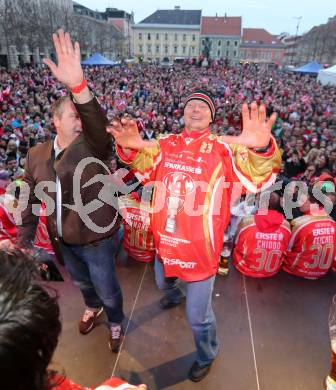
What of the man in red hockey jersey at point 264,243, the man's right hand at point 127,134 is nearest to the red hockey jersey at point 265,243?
the man in red hockey jersey at point 264,243

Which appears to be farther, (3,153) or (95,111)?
(3,153)

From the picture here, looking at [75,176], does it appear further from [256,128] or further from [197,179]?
[256,128]

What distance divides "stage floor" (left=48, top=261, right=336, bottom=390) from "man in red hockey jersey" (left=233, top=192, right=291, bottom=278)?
0.55 feet

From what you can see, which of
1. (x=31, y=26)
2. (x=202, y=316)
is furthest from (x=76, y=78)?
(x=31, y=26)

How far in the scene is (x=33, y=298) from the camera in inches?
26.2

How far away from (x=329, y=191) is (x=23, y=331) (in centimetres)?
488

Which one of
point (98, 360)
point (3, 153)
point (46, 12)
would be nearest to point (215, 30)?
point (46, 12)

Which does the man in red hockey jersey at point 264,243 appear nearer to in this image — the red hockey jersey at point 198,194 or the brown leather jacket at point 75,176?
the red hockey jersey at point 198,194

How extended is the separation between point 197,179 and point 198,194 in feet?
0.32

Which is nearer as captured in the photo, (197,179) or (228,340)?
(197,179)

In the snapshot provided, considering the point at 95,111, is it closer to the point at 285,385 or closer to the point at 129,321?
the point at 129,321

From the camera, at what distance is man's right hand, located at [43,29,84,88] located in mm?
1792

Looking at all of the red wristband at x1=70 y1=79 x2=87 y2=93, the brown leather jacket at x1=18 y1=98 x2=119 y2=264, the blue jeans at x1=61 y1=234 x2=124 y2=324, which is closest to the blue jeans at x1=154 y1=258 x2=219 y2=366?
the blue jeans at x1=61 y1=234 x2=124 y2=324

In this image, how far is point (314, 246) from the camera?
3359 millimetres
